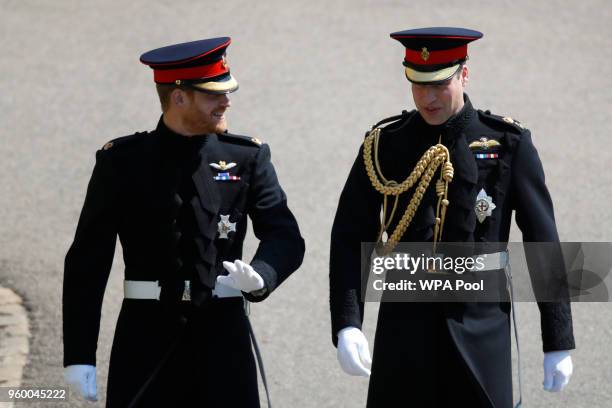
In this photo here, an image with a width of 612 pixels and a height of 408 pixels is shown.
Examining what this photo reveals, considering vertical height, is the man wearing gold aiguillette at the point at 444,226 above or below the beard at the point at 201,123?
below

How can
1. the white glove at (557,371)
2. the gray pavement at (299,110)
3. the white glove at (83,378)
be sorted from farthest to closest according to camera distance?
the gray pavement at (299,110) → the white glove at (83,378) → the white glove at (557,371)

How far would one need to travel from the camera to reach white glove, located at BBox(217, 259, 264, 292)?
456 cm

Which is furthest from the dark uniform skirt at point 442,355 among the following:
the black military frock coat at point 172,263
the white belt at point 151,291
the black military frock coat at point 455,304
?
the white belt at point 151,291

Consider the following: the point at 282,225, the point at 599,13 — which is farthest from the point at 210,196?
the point at 599,13

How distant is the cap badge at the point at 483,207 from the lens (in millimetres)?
4781

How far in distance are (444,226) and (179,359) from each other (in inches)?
43.9

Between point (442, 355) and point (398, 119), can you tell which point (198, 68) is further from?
point (442, 355)

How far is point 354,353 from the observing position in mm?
4668

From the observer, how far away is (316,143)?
10.4 m

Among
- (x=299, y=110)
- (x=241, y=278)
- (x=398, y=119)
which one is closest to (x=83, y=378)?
(x=241, y=278)

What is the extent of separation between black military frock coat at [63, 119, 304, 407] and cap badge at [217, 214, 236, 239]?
0.01 metres

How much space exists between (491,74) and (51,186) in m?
4.14

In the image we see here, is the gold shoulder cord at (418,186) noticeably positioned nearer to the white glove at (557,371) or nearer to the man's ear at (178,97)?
the white glove at (557,371)

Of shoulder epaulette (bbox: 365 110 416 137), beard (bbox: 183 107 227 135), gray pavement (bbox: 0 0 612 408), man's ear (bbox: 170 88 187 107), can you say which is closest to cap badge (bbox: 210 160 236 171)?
beard (bbox: 183 107 227 135)
